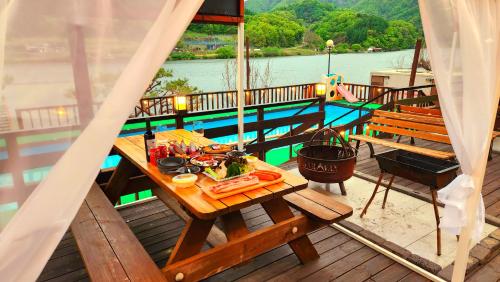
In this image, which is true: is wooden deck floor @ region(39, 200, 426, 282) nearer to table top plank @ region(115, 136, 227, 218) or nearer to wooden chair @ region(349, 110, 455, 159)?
table top plank @ region(115, 136, 227, 218)

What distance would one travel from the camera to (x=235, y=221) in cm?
233

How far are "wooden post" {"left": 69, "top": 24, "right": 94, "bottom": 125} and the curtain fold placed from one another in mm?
1913

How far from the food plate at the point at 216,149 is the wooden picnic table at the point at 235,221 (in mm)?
390

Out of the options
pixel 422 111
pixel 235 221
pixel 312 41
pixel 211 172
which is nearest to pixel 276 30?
pixel 312 41

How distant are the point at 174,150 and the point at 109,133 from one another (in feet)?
5.48

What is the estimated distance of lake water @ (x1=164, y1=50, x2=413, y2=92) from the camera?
17.7 metres

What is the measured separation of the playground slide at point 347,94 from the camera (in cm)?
1555

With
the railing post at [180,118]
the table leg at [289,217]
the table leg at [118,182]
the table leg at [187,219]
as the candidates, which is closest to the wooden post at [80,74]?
the table leg at [289,217]

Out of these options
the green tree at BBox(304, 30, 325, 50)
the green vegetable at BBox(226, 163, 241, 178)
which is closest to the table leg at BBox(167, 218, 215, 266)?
the green vegetable at BBox(226, 163, 241, 178)

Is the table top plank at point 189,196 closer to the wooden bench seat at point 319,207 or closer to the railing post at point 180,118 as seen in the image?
the wooden bench seat at point 319,207

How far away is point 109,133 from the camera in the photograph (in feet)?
3.65

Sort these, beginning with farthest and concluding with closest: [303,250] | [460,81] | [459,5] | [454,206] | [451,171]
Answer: [451,171]
[303,250]
[454,206]
[460,81]
[459,5]

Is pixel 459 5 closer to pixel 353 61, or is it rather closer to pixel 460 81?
pixel 460 81

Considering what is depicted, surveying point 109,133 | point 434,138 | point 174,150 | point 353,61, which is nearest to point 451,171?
point 434,138
